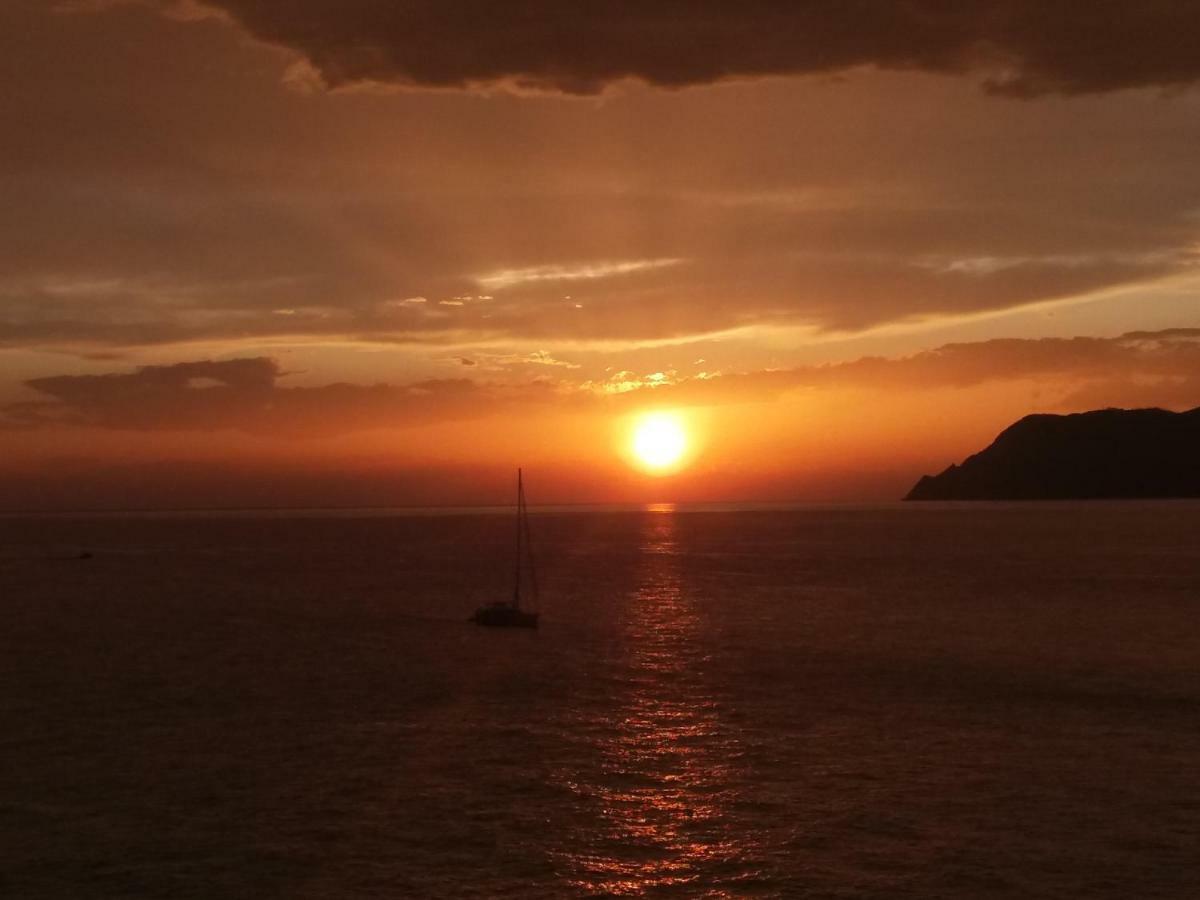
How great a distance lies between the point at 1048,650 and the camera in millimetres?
73562

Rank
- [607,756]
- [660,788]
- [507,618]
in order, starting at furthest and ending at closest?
[507,618] → [607,756] → [660,788]

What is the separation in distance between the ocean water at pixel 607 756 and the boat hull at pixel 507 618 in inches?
57.4

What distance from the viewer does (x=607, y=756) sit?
1738 inches

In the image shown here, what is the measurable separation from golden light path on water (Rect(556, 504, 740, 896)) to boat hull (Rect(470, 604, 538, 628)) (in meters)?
19.4

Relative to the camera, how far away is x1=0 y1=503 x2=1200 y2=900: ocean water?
105 feet

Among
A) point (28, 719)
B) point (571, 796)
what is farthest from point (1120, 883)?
point (28, 719)

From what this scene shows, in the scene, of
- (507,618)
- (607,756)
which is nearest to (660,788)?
(607,756)

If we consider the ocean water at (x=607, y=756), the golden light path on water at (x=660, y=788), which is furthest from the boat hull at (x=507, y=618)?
the golden light path on water at (x=660, y=788)

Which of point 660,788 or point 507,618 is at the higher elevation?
point 507,618

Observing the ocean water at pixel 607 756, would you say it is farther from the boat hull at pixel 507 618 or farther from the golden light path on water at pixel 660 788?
the boat hull at pixel 507 618

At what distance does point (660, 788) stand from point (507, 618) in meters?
49.5

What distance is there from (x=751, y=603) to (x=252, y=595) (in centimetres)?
5240

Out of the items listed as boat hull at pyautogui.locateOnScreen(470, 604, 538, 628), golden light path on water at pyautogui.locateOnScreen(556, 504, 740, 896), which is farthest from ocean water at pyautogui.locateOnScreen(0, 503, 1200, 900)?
boat hull at pyautogui.locateOnScreen(470, 604, 538, 628)

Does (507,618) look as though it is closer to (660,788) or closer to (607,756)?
(607,756)
